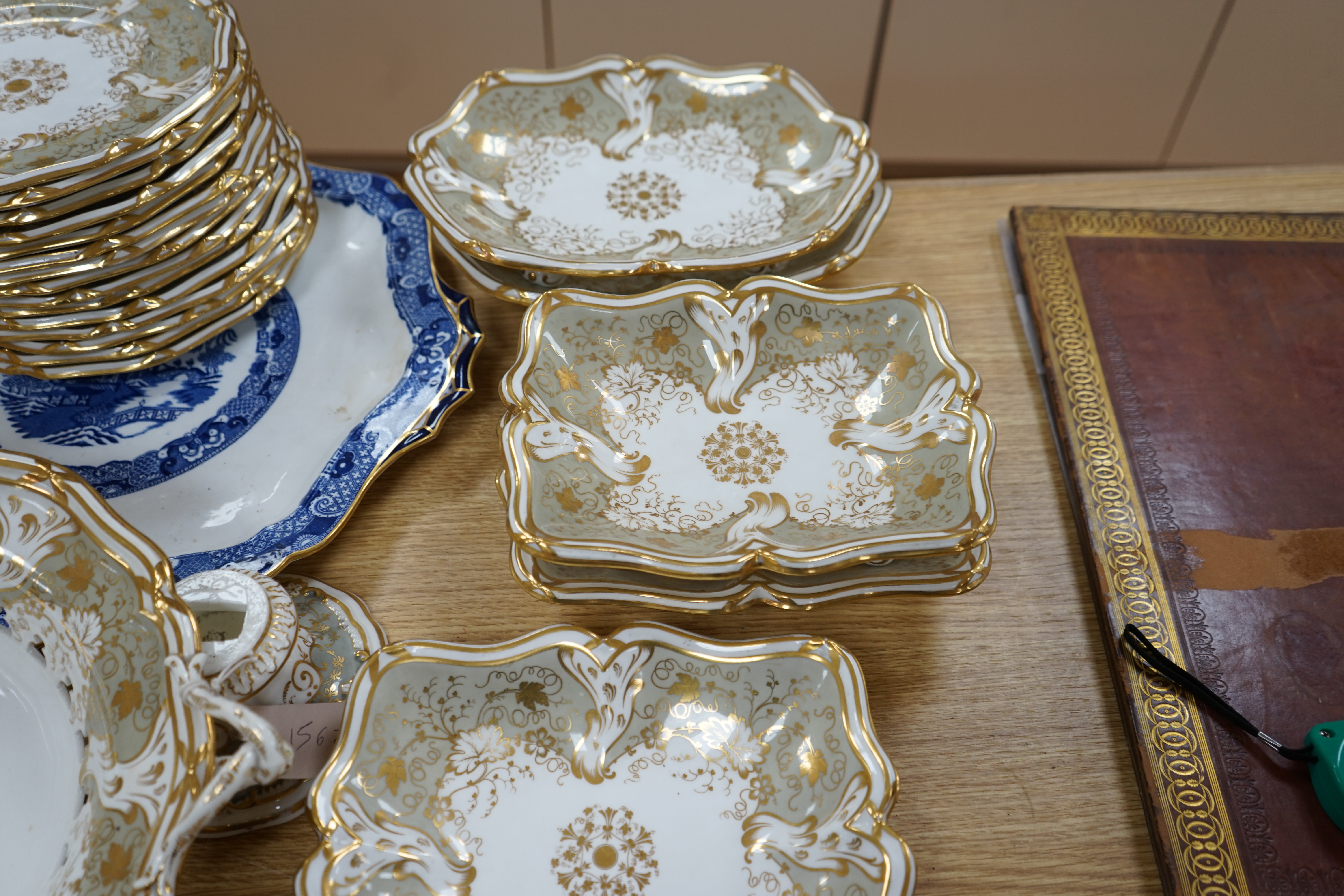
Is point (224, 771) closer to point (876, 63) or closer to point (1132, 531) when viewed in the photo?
point (1132, 531)

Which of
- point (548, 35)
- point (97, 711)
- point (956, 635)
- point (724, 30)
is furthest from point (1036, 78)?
point (97, 711)

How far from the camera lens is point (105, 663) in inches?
20.1

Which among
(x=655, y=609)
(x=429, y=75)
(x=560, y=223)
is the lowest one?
(x=429, y=75)

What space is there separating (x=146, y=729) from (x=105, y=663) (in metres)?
0.06

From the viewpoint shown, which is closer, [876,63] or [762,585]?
[762,585]

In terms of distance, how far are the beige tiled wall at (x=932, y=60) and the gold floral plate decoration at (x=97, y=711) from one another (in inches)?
57.6

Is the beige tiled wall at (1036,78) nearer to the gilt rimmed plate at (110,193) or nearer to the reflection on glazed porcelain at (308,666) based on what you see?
the gilt rimmed plate at (110,193)

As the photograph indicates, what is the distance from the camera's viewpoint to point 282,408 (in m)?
0.74

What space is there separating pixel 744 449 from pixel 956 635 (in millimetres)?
206

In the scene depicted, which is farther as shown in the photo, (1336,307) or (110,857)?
(1336,307)

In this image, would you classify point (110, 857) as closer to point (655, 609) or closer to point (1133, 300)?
point (655, 609)

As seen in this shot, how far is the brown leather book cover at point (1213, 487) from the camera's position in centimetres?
58

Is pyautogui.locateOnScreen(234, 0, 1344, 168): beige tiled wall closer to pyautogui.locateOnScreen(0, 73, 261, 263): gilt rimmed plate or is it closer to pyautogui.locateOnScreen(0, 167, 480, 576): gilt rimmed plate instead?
pyautogui.locateOnScreen(0, 167, 480, 576): gilt rimmed plate

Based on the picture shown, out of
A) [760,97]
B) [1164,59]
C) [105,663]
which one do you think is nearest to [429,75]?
[760,97]
